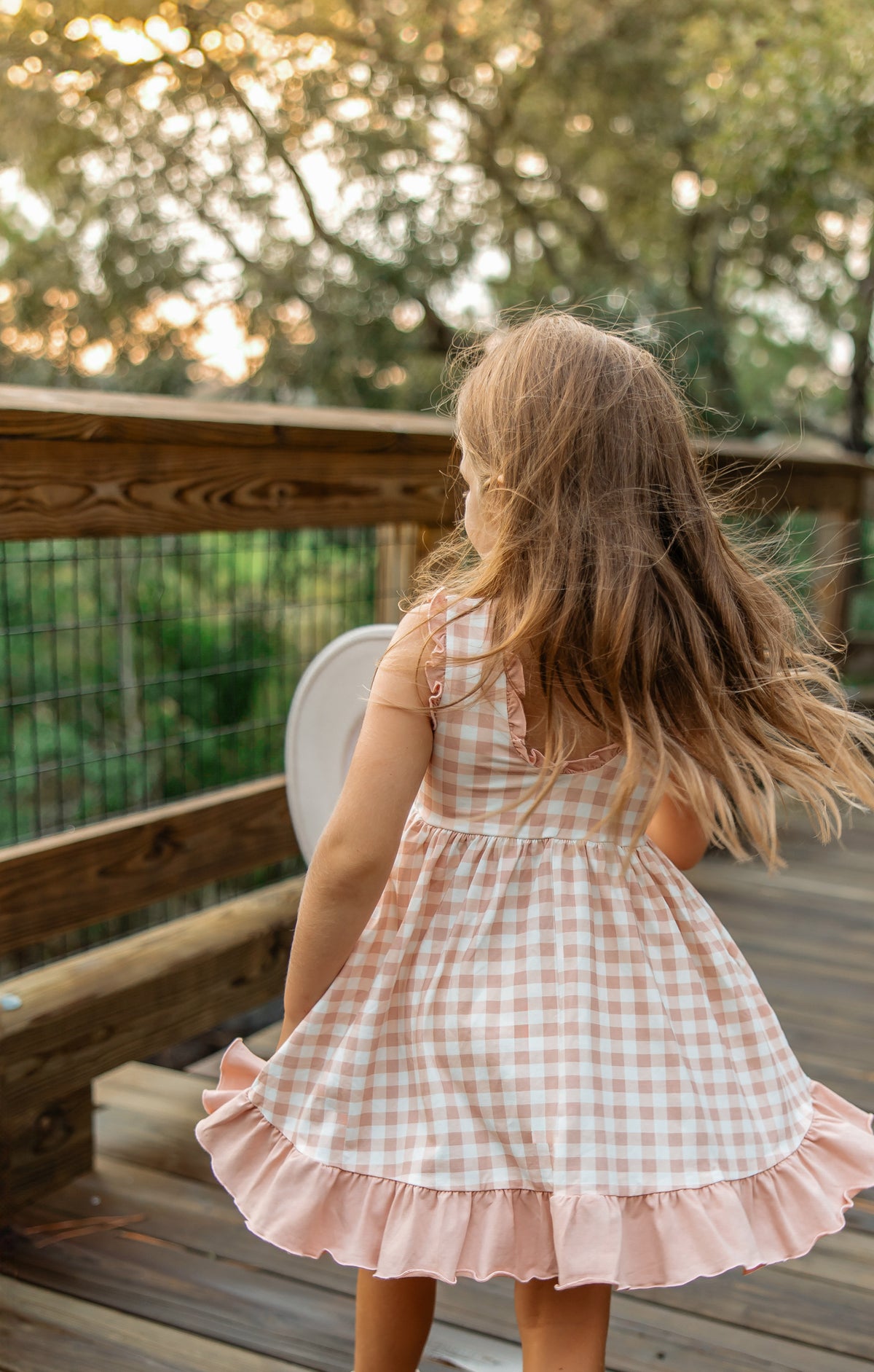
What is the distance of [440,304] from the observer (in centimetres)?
779

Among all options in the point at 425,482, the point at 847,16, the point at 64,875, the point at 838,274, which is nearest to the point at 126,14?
the point at 847,16

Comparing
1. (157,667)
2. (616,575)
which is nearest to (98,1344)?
(616,575)

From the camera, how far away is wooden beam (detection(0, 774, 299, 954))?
1630mm

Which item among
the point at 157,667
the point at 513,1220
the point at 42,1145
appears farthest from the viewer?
the point at 157,667

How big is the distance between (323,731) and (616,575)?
804 millimetres

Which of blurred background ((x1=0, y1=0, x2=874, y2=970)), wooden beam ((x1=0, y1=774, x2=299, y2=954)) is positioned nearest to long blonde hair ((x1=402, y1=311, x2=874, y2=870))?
wooden beam ((x1=0, y1=774, x2=299, y2=954))

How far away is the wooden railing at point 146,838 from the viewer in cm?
153

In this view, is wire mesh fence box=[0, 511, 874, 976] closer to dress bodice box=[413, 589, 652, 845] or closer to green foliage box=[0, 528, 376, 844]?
green foliage box=[0, 528, 376, 844]

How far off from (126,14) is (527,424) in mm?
7739

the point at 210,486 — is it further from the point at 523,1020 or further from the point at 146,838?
the point at 523,1020

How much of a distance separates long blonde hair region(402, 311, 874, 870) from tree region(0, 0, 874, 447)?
248 inches

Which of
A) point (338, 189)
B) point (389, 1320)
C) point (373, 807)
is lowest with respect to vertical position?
point (389, 1320)

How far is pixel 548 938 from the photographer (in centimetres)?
103

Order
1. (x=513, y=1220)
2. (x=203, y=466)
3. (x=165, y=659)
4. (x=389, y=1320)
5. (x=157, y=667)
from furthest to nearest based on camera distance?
1. (x=157, y=667)
2. (x=165, y=659)
3. (x=203, y=466)
4. (x=389, y=1320)
5. (x=513, y=1220)
